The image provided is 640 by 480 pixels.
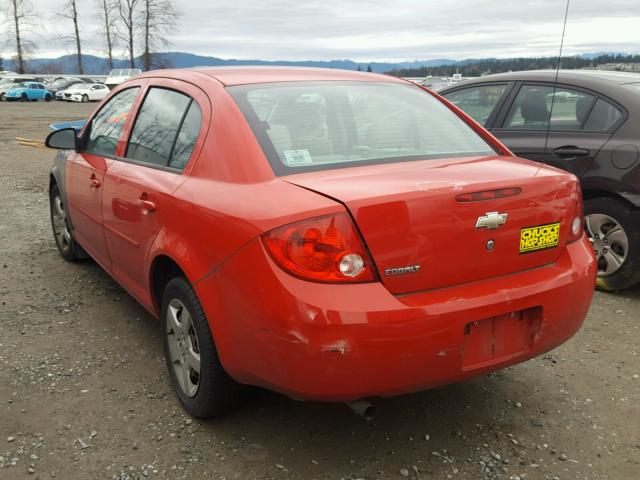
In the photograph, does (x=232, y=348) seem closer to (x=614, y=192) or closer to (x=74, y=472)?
A: (x=74, y=472)

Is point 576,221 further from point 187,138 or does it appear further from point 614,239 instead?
point 614,239

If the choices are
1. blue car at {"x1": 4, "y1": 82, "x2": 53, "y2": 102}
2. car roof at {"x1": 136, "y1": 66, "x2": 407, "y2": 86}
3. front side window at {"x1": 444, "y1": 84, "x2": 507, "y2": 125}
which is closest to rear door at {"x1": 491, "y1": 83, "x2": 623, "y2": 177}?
front side window at {"x1": 444, "y1": 84, "x2": 507, "y2": 125}

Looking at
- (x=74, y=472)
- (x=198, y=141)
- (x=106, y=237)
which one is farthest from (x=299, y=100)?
(x=74, y=472)

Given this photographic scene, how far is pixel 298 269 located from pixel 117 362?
1803mm

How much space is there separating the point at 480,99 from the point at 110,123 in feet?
11.3

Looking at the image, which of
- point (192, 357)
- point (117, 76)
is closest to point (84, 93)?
point (117, 76)

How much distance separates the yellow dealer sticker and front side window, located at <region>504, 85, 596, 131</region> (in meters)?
2.46

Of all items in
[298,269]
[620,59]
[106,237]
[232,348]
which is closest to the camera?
[298,269]

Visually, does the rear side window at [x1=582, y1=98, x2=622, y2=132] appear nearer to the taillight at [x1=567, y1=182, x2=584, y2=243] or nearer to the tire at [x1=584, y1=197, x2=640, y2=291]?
the tire at [x1=584, y1=197, x2=640, y2=291]

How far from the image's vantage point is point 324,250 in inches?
85.2

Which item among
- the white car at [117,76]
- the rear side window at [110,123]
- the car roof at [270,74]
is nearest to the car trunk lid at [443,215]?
the car roof at [270,74]

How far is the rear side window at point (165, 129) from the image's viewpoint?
9.68 feet

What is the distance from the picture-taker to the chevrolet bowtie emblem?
7.62 ft

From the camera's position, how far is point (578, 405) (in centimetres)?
304
